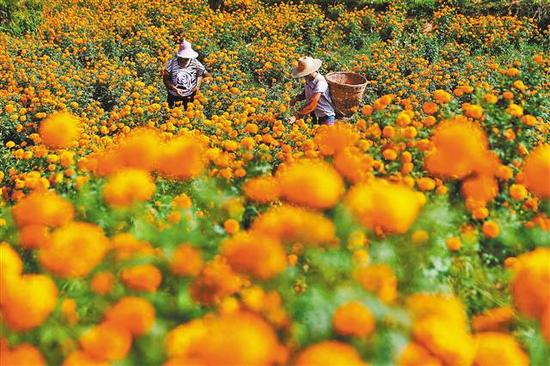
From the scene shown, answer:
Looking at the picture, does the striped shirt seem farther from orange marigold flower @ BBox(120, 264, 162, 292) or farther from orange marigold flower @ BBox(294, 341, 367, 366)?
orange marigold flower @ BBox(294, 341, 367, 366)

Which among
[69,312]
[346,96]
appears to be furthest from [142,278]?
[346,96]

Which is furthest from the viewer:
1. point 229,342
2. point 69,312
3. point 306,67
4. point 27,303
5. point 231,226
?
point 306,67

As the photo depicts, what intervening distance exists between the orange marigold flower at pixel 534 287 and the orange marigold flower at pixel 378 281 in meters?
0.34

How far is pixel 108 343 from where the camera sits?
128 cm

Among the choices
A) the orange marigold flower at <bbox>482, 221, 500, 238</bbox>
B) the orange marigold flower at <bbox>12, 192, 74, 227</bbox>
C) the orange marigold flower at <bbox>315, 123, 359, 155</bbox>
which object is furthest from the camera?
the orange marigold flower at <bbox>315, 123, 359, 155</bbox>

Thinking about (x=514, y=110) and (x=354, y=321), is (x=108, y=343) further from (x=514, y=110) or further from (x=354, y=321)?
(x=514, y=110)

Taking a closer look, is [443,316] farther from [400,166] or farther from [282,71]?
[282,71]

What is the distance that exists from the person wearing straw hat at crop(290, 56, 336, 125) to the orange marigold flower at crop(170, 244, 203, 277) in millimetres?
3445

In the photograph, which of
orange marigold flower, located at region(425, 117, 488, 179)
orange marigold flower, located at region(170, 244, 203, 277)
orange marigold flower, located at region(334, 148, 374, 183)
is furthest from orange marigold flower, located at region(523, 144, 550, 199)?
orange marigold flower, located at region(170, 244, 203, 277)

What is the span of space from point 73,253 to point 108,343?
39 centimetres

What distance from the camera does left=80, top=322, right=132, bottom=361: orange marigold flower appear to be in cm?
127

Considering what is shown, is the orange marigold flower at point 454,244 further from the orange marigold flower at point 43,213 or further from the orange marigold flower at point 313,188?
the orange marigold flower at point 43,213

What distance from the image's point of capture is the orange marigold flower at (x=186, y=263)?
155cm

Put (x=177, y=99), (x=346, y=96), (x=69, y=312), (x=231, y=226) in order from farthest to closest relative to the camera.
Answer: (x=177, y=99), (x=346, y=96), (x=231, y=226), (x=69, y=312)
